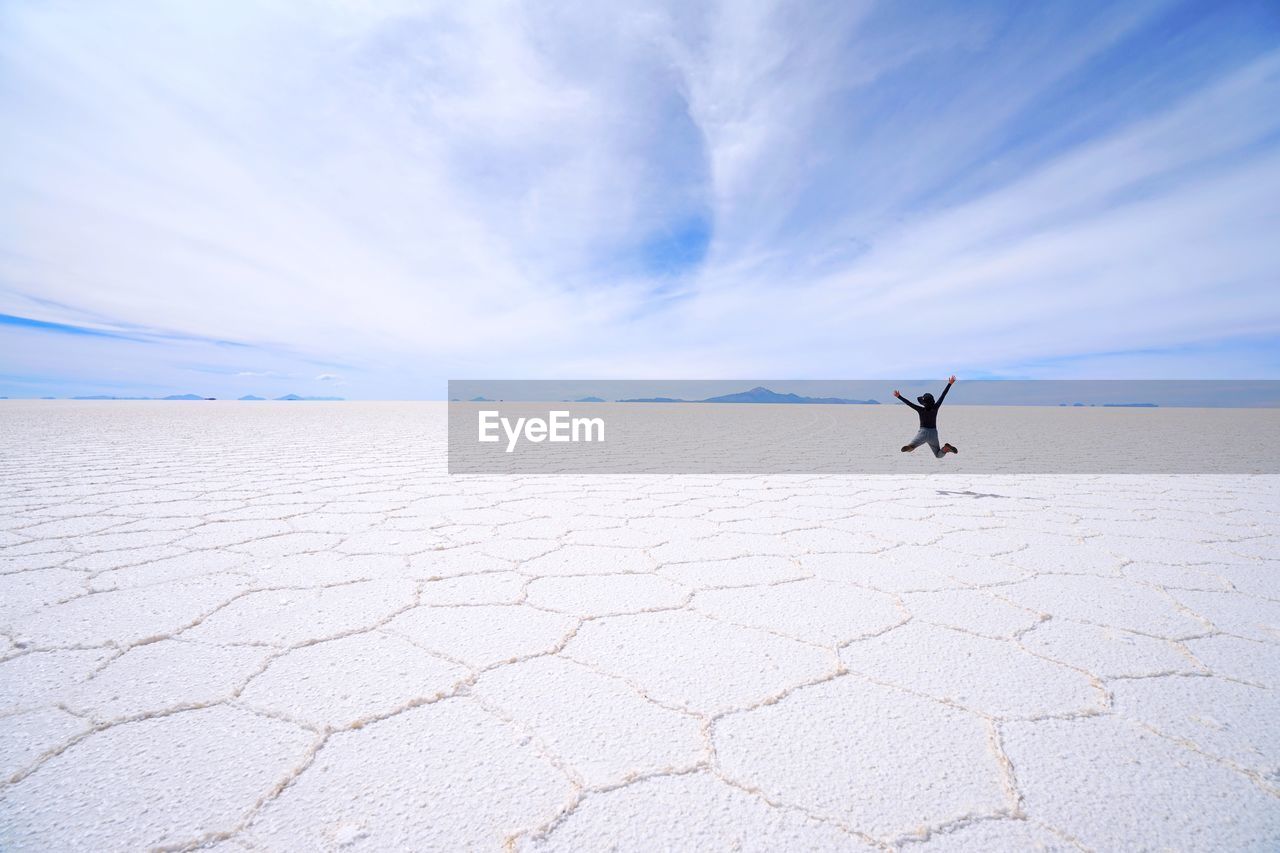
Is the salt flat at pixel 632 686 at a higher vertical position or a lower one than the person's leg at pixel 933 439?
lower

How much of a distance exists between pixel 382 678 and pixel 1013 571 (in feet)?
6.22

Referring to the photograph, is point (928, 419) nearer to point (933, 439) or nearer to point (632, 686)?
point (933, 439)

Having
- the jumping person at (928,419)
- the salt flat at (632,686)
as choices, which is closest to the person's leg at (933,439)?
the jumping person at (928,419)

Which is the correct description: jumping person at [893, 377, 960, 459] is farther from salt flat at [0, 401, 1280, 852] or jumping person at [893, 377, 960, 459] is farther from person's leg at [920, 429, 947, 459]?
salt flat at [0, 401, 1280, 852]

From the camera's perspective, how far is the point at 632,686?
1.10 meters

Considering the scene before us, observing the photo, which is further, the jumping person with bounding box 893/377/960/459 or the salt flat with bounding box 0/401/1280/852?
the jumping person with bounding box 893/377/960/459

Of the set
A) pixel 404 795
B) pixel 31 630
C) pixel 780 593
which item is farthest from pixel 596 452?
pixel 404 795

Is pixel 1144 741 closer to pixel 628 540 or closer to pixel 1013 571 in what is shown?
pixel 1013 571

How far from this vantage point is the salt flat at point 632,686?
2.52ft

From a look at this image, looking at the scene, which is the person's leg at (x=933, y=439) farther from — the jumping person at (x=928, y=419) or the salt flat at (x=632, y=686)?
the salt flat at (x=632, y=686)

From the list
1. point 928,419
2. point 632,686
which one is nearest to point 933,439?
point 928,419

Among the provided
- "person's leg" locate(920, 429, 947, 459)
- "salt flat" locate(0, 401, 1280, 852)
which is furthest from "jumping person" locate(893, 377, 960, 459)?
"salt flat" locate(0, 401, 1280, 852)

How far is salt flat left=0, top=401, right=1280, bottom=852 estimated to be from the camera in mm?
767

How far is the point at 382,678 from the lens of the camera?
3.68 feet
